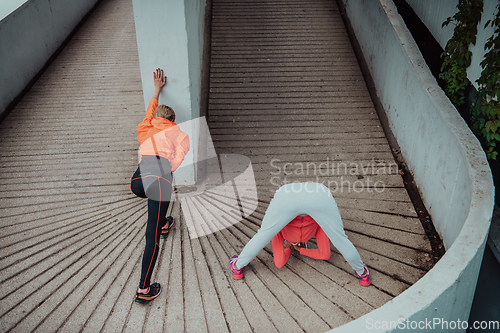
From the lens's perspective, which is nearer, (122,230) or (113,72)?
(122,230)

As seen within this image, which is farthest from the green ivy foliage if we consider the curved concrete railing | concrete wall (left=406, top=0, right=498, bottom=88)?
the curved concrete railing

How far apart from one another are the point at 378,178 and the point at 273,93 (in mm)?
2396

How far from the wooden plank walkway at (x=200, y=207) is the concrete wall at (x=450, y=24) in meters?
1.32

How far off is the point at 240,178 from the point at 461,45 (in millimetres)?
3322

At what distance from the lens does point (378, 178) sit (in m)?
4.65

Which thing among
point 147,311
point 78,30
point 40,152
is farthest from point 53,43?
point 147,311

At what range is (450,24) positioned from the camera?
16.2 ft

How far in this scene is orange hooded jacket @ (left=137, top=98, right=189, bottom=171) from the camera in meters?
3.15

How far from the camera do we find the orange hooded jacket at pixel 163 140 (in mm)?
3150

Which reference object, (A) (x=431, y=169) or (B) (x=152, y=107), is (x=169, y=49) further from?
(A) (x=431, y=169)

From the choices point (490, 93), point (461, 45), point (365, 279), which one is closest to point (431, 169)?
point (490, 93)

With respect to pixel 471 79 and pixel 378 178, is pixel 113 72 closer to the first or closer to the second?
pixel 378 178

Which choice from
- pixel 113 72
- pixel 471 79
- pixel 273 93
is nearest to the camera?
pixel 471 79

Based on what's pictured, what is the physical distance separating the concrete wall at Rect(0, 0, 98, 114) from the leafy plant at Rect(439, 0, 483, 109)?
257 inches
